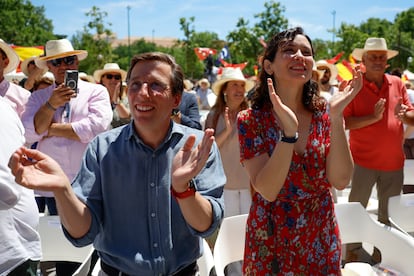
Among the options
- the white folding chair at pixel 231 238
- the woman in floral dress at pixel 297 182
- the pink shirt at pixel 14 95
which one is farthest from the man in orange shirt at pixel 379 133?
the pink shirt at pixel 14 95

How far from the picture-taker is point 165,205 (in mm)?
1700

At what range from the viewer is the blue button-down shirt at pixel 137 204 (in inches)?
66.1

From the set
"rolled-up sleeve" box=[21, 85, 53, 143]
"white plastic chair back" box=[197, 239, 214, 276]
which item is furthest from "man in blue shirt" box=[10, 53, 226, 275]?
"rolled-up sleeve" box=[21, 85, 53, 143]

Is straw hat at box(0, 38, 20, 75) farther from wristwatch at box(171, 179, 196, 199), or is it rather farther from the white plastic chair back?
wristwatch at box(171, 179, 196, 199)

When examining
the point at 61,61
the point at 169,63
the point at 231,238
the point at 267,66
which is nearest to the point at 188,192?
the point at 169,63

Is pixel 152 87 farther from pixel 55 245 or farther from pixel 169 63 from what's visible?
pixel 55 245

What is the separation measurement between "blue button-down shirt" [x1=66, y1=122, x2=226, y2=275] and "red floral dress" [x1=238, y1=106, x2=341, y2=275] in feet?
1.32

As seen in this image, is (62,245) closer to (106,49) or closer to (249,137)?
(249,137)

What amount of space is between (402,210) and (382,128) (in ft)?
3.73

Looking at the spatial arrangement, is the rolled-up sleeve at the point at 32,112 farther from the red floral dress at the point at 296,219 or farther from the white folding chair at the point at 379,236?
the white folding chair at the point at 379,236

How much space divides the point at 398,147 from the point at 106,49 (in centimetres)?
2416

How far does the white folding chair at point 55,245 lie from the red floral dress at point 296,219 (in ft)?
4.04

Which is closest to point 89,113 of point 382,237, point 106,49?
point 382,237

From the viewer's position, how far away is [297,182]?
1986 mm
